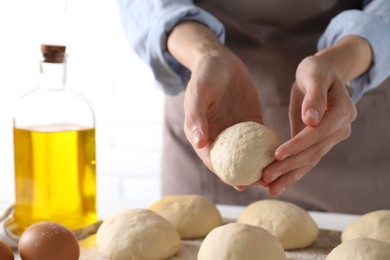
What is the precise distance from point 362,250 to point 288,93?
552 mm

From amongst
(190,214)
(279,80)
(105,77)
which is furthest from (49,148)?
(105,77)

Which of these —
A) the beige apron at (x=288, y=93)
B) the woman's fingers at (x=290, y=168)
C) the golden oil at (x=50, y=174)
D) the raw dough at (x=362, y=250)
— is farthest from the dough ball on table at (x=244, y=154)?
the beige apron at (x=288, y=93)

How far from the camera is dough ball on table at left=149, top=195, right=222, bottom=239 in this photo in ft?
3.41

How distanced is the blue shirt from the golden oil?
0.72 ft

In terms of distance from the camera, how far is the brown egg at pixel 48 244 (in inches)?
32.8

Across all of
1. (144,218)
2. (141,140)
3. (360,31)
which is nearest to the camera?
(144,218)

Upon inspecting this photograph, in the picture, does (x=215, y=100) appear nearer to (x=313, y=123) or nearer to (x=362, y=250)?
(x=313, y=123)

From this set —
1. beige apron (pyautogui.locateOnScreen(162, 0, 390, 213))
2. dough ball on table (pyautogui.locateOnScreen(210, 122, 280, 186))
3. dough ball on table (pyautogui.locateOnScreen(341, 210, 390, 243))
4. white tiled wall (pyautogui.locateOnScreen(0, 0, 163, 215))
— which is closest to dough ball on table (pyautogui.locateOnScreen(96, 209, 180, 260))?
dough ball on table (pyautogui.locateOnScreen(210, 122, 280, 186))

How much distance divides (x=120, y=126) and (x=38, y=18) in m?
0.48

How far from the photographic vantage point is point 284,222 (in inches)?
39.5

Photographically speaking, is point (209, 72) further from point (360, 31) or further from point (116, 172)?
point (116, 172)

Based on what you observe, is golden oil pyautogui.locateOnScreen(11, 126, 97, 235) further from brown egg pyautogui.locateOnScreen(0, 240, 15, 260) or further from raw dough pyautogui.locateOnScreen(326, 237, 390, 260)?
raw dough pyautogui.locateOnScreen(326, 237, 390, 260)

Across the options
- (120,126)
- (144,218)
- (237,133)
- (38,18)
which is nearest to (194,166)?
(144,218)

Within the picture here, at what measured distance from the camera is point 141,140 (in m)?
2.00
